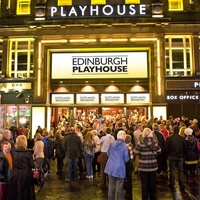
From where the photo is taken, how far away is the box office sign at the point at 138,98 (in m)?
22.5

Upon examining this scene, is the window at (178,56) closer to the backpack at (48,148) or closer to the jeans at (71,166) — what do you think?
the backpack at (48,148)

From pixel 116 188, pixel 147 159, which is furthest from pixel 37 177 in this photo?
pixel 147 159

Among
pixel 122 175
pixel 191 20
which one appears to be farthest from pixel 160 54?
pixel 122 175

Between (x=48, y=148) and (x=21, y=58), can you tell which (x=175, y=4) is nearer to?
(x=21, y=58)

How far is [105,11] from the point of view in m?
21.8

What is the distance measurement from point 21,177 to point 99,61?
17068mm

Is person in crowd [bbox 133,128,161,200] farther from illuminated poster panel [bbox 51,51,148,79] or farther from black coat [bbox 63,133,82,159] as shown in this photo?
illuminated poster panel [bbox 51,51,148,79]

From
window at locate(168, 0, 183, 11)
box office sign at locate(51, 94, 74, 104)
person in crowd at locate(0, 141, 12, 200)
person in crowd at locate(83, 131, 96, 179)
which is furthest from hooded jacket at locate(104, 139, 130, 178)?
window at locate(168, 0, 183, 11)

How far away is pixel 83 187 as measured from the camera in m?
10.4

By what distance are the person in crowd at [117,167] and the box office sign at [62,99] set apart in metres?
15.6

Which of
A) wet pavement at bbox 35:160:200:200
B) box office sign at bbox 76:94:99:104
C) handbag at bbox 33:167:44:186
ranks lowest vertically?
wet pavement at bbox 35:160:200:200

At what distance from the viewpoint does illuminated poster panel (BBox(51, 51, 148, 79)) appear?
2261 cm

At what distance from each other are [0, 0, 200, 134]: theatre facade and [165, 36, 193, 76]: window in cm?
7

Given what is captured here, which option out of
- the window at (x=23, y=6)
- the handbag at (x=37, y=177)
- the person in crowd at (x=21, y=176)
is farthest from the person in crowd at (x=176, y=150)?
the window at (x=23, y=6)
